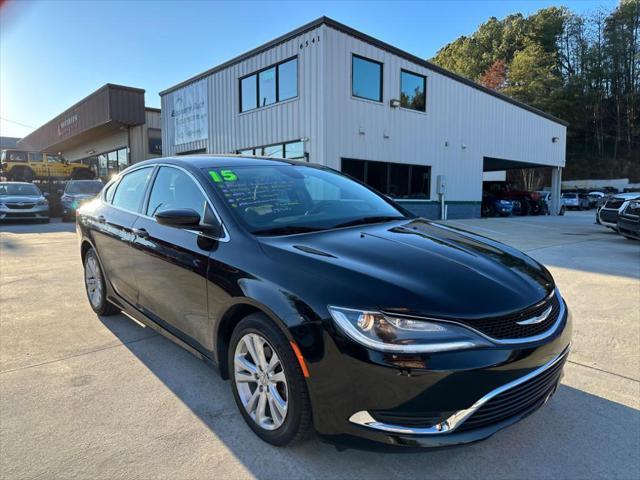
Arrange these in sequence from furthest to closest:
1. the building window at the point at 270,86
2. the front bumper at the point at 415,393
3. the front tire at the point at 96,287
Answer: the building window at the point at 270,86 < the front tire at the point at 96,287 < the front bumper at the point at 415,393

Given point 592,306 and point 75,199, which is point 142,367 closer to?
point 592,306

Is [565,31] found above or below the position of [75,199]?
above

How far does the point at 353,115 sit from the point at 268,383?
12.6m

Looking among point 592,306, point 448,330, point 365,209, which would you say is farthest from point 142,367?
point 592,306

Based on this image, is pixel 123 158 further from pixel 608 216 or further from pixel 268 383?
pixel 268 383

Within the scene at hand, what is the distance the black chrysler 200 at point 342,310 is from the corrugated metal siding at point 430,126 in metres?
10.4

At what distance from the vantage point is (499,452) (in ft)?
7.22

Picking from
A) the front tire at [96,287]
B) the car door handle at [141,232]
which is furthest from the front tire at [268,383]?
the front tire at [96,287]

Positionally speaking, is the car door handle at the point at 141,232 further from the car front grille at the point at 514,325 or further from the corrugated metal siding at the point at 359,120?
the corrugated metal siding at the point at 359,120

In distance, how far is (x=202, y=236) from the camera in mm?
2641

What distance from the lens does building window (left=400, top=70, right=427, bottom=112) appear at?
15.5m

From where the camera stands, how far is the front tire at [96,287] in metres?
4.20

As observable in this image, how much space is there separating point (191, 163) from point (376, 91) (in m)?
12.6

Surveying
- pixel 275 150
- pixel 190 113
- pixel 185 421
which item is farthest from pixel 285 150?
pixel 185 421
